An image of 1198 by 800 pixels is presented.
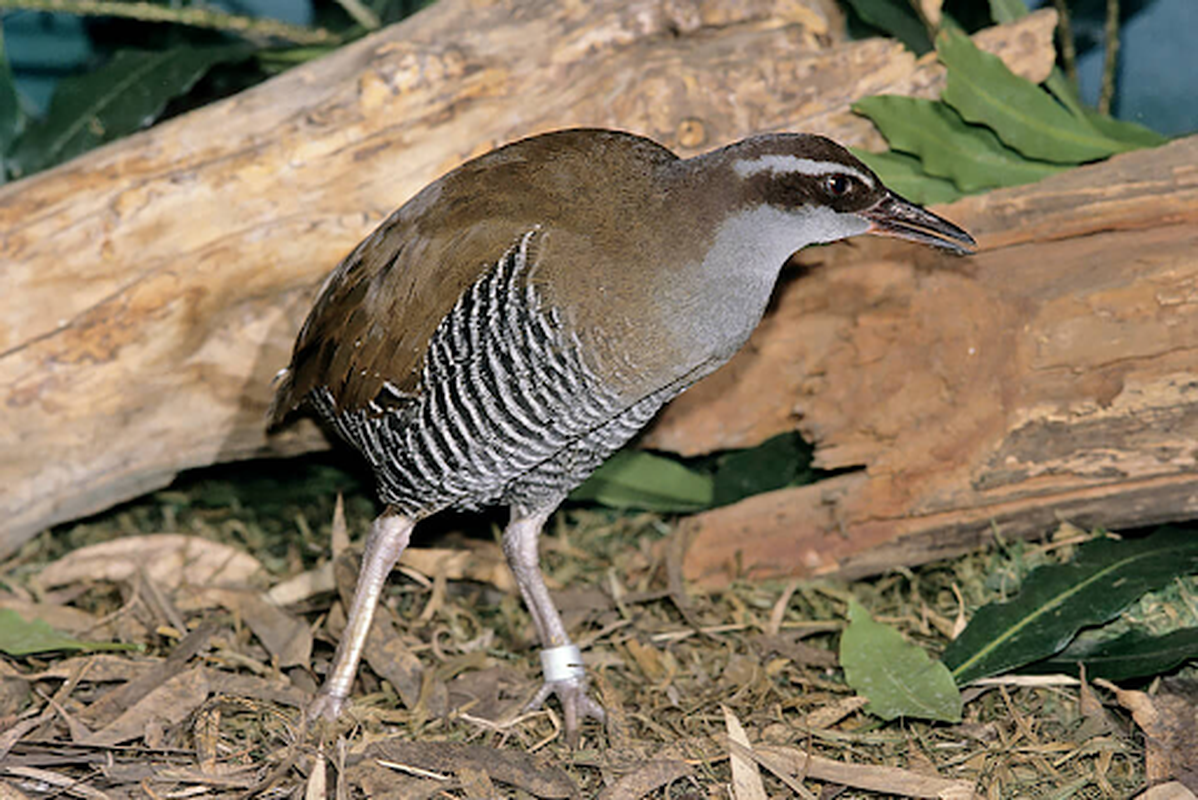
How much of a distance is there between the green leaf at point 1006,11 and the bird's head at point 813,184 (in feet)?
5.05

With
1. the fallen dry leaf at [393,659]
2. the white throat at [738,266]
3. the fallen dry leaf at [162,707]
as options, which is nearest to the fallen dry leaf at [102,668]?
the fallen dry leaf at [162,707]

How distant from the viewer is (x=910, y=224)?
9.95 ft

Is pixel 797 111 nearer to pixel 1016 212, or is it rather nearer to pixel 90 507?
pixel 1016 212

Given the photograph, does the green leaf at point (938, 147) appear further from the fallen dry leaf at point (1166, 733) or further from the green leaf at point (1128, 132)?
the fallen dry leaf at point (1166, 733)

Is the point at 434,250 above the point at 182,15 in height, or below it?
below

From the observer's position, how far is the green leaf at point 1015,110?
12.3 feet

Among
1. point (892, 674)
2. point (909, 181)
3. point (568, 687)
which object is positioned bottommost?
point (892, 674)

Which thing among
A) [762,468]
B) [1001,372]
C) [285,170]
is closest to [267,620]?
[285,170]

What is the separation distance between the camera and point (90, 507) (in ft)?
13.5

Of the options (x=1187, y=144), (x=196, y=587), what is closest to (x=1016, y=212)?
(x=1187, y=144)

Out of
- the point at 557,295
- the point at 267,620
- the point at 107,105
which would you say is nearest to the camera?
the point at 557,295

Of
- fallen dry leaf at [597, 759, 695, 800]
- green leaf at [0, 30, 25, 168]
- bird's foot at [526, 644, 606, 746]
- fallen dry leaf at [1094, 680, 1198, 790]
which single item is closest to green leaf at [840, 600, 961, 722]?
fallen dry leaf at [1094, 680, 1198, 790]

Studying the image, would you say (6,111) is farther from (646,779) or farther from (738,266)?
(646,779)

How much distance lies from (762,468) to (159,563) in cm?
216
